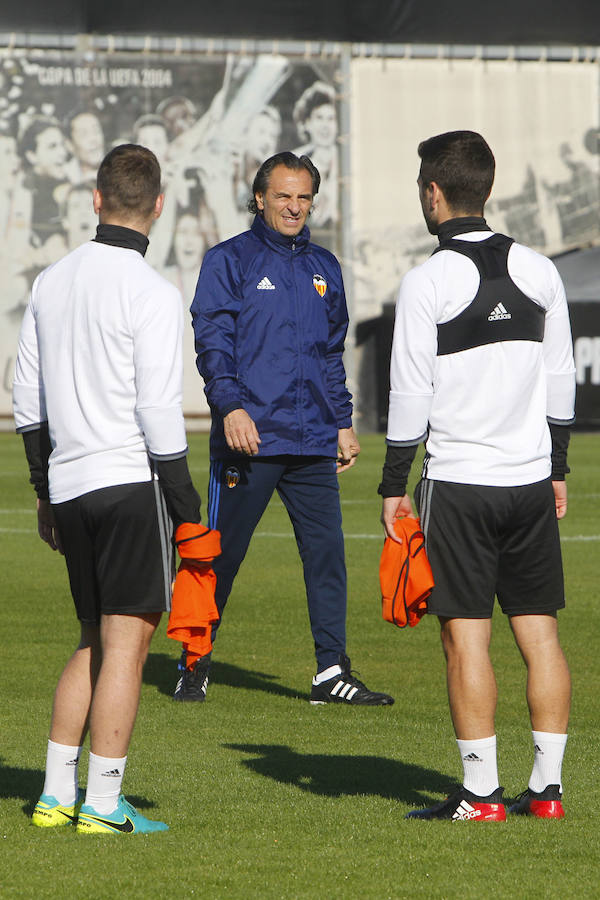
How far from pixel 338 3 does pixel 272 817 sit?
103 feet

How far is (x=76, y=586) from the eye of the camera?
4352 mm

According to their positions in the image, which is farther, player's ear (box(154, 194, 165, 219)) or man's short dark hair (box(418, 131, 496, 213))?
man's short dark hair (box(418, 131, 496, 213))

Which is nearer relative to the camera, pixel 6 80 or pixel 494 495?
pixel 494 495

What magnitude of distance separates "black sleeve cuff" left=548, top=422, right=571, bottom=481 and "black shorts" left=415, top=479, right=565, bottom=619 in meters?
0.18

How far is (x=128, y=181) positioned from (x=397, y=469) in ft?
3.86

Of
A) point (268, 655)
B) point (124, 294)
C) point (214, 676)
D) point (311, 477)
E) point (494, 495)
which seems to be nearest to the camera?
point (124, 294)

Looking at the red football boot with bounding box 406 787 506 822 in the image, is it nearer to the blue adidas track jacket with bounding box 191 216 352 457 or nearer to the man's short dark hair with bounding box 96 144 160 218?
the man's short dark hair with bounding box 96 144 160 218

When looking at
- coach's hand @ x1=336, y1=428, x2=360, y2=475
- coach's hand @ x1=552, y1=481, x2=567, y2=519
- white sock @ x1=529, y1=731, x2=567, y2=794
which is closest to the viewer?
white sock @ x1=529, y1=731, x2=567, y2=794

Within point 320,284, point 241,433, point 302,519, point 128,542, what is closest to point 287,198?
point 320,284

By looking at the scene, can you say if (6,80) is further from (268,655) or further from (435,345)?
(435,345)

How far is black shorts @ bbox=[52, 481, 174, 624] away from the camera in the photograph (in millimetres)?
4203

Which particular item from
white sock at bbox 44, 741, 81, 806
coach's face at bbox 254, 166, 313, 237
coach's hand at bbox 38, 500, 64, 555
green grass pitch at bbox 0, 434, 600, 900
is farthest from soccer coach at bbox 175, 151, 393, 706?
white sock at bbox 44, 741, 81, 806

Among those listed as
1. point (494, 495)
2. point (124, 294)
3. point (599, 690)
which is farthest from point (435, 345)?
point (599, 690)

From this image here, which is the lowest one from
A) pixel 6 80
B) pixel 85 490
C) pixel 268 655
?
pixel 268 655
